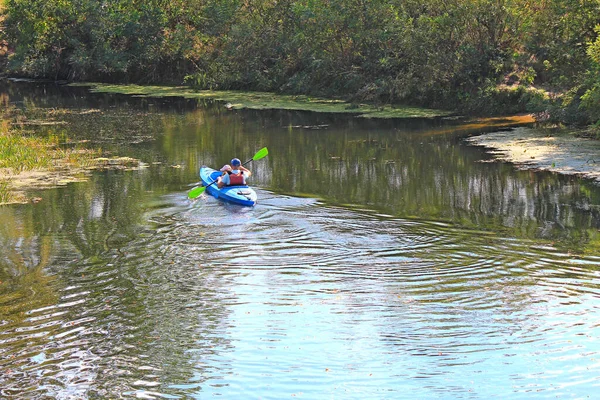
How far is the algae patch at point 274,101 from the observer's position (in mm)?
29078

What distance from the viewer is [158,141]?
2448cm

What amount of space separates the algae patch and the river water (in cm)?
927

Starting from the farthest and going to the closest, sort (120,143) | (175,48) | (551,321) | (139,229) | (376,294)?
(175,48)
(120,143)
(139,229)
(376,294)
(551,321)

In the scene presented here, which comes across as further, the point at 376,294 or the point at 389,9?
the point at 389,9

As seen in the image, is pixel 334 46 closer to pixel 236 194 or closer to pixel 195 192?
pixel 195 192

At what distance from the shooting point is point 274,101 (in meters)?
32.8

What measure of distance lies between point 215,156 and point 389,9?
1314 cm

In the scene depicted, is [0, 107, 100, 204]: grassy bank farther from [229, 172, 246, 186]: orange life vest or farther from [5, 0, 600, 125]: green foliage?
[5, 0, 600, 125]: green foliage

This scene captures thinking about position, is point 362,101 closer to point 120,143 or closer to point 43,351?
point 120,143

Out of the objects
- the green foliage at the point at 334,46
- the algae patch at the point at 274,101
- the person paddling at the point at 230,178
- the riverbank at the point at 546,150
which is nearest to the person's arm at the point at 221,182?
the person paddling at the point at 230,178

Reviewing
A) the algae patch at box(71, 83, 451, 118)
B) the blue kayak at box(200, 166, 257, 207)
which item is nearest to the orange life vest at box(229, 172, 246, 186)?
the blue kayak at box(200, 166, 257, 207)

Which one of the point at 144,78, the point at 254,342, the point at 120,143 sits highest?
the point at 144,78

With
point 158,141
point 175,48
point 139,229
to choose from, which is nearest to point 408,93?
point 158,141

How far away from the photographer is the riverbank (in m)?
18.6
